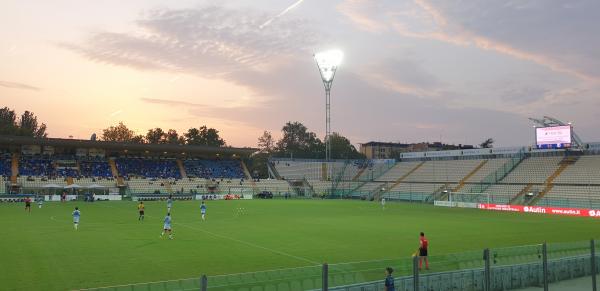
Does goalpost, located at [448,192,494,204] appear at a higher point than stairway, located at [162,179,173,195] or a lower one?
lower

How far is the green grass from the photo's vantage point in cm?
1892

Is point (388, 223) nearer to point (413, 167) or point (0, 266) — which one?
point (0, 266)

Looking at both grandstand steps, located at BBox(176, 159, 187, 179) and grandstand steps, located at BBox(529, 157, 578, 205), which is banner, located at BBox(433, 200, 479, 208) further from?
grandstand steps, located at BBox(176, 159, 187, 179)

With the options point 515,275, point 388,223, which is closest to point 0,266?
point 515,275

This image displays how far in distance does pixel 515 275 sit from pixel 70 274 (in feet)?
51.6

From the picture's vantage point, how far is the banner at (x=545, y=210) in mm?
51319

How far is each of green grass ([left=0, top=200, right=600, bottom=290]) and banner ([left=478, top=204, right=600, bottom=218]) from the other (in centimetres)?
944

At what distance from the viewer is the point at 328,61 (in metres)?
66.8

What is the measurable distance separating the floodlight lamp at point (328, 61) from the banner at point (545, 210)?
2724cm

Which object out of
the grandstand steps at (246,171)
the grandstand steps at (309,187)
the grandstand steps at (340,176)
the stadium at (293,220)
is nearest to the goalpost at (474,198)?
the stadium at (293,220)

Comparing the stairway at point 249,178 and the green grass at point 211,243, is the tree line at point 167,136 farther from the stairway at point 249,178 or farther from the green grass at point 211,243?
the green grass at point 211,243

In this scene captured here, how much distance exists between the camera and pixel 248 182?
97.1 meters

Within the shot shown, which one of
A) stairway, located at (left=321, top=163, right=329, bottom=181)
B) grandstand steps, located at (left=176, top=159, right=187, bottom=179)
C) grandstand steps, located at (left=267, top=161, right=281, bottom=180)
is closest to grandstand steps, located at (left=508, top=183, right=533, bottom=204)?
stairway, located at (left=321, top=163, right=329, bottom=181)

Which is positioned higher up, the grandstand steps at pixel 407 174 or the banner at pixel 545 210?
the grandstand steps at pixel 407 174
